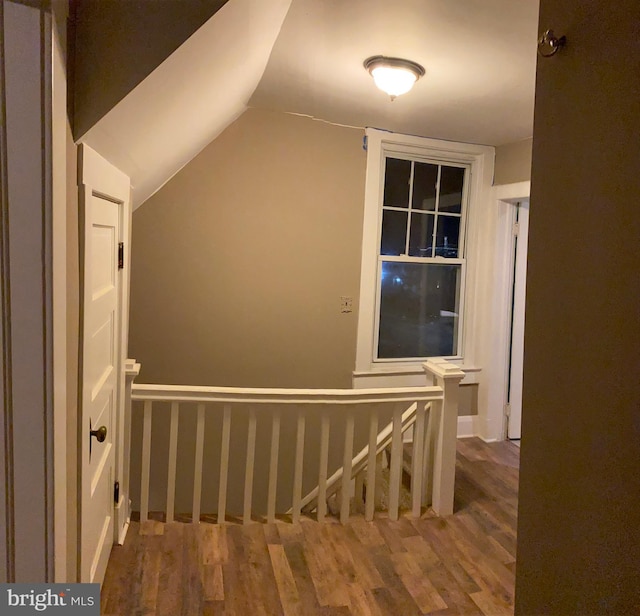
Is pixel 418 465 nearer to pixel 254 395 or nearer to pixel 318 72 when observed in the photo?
pixel 254 395

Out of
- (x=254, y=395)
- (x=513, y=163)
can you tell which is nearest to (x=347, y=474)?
(x=254, y=395)

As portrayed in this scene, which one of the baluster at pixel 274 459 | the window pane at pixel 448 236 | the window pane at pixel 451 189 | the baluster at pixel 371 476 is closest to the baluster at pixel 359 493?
the baluster at pixel 371 476

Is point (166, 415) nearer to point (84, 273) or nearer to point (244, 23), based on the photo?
point (84, 273)

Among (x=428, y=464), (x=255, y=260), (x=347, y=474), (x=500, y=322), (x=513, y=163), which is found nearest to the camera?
(x=347, y=474)

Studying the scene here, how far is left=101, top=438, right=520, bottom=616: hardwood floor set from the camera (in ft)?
6.48

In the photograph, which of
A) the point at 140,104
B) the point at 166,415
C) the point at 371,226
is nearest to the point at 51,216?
the point at 140,104

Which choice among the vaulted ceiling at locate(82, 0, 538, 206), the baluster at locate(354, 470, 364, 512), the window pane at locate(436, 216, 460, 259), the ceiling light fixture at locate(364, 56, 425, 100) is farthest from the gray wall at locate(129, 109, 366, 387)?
the ceiling light fixture at locate(364, 56, 425, 100)

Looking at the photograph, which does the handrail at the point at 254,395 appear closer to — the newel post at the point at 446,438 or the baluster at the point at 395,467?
the baluster at the point at 395,467

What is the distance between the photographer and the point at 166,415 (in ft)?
11.0

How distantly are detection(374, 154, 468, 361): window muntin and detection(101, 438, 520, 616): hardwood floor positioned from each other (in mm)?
1545

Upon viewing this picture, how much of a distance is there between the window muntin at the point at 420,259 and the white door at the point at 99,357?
217 cm

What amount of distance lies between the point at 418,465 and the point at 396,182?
2137 mm

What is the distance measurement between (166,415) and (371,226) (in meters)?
1.96

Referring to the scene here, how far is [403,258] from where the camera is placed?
3906 mm
